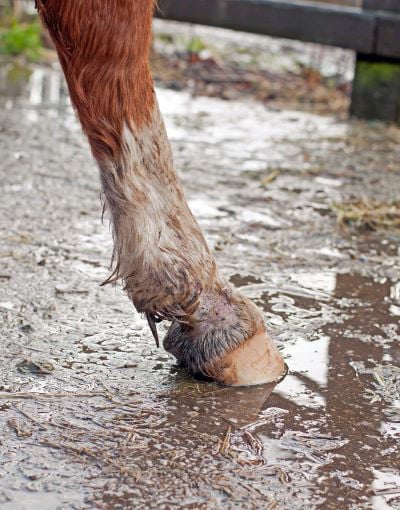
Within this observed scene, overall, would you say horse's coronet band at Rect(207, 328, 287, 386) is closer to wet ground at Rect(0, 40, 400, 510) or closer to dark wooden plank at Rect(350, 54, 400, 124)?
wet ground at Rect(0, 40, 400, 510)

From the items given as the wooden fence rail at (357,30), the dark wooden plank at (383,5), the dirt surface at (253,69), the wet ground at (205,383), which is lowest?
the wet ground at (205,383)

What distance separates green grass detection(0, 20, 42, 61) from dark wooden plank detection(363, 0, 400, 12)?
2.46 meters

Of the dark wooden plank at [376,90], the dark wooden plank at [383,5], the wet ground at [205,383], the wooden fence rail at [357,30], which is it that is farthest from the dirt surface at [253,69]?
the wet ground at [205,383]

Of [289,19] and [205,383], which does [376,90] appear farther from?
[205,383]

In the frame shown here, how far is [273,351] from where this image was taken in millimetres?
2502

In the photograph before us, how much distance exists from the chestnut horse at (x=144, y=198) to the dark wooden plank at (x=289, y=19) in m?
4.01

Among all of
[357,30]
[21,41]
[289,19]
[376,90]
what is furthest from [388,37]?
[21,41]

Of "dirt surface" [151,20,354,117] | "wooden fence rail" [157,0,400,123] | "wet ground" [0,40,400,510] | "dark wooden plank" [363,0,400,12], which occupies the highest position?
A: "dark wooden plank" [363,0,400,12]

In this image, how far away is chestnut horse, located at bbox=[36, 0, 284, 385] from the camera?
231cm

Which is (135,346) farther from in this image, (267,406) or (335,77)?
(335,77)

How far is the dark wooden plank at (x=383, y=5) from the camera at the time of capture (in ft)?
20.0

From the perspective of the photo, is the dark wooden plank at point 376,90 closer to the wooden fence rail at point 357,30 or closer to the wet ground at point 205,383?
the wooden fence rail at point 357,30

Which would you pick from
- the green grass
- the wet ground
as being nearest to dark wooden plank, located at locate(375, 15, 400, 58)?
the wet ground

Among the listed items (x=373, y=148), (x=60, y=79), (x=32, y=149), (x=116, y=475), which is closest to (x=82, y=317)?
(x=116, y=475)
